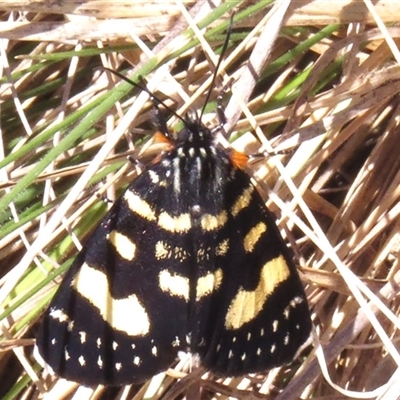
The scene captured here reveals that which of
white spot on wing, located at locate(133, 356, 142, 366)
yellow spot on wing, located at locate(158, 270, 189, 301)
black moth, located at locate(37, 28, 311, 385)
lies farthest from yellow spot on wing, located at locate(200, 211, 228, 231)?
white spot on wing, located at locate(133, 356, 142, 366)

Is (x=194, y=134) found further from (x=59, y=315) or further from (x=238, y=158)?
(x=59, y=315)

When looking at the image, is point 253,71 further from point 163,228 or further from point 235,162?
point 163,228

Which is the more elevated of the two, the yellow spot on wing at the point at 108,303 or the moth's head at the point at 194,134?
the moth's head at the point at 194,134

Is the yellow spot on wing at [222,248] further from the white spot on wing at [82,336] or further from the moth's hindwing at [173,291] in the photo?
the white spot on wing at [82,336]

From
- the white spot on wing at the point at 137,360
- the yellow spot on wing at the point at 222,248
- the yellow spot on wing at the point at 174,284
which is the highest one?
the yellow spot on wing at the point at 222,248

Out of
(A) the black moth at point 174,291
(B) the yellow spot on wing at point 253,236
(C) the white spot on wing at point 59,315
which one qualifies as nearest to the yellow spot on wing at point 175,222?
(A) the black moth at point 174,291

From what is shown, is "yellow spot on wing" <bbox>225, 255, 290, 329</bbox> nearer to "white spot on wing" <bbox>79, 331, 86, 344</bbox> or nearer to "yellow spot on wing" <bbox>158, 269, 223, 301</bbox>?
"yellow spot on wing" <bbox>158, 269, 223, 301</bbox>

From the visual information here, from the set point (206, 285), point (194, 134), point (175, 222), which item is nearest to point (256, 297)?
point (206, 285)
